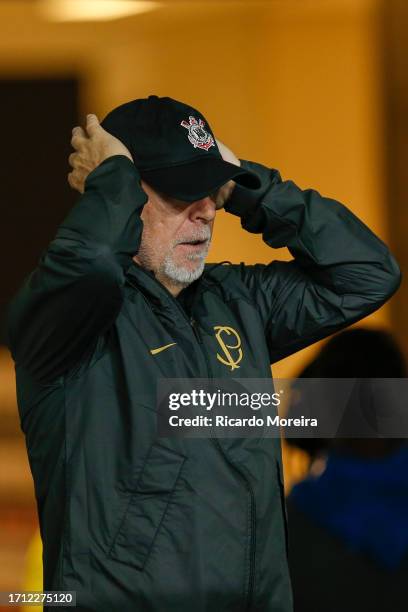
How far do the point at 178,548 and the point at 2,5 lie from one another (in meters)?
2.84

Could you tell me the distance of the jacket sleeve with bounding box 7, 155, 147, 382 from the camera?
164 centimetres

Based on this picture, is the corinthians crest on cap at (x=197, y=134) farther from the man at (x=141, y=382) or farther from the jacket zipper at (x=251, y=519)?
the jacket zipper at (x=251, y=519)

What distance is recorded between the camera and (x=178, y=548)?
172cm

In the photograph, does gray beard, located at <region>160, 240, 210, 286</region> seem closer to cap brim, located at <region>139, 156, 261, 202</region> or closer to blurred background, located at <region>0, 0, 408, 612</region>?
cap brim, located at <region>139, 156, 261, 202</region>

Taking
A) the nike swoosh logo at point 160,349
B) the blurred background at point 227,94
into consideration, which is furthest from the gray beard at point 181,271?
the blurred background at point 227,94

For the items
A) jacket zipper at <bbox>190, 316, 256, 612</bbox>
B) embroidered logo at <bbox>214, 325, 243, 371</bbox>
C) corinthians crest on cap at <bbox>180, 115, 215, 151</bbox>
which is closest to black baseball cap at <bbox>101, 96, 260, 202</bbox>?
corinthians crest on cap at <bbox>180, 115, 215, 151</bbox>

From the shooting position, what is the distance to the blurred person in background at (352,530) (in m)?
1.80

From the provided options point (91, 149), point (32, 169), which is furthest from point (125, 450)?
point (32, 169)

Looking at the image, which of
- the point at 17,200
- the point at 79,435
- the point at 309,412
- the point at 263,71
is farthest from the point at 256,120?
the point at 79,435

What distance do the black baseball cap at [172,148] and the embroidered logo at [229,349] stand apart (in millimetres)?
221

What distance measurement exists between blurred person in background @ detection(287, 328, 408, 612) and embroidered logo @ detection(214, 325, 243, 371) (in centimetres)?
24

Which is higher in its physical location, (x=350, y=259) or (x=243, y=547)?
(x=350, y=259)

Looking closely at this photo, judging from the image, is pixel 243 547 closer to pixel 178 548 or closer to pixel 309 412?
pixel 178 548

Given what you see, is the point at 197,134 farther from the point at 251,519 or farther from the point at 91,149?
the point at 251,519
